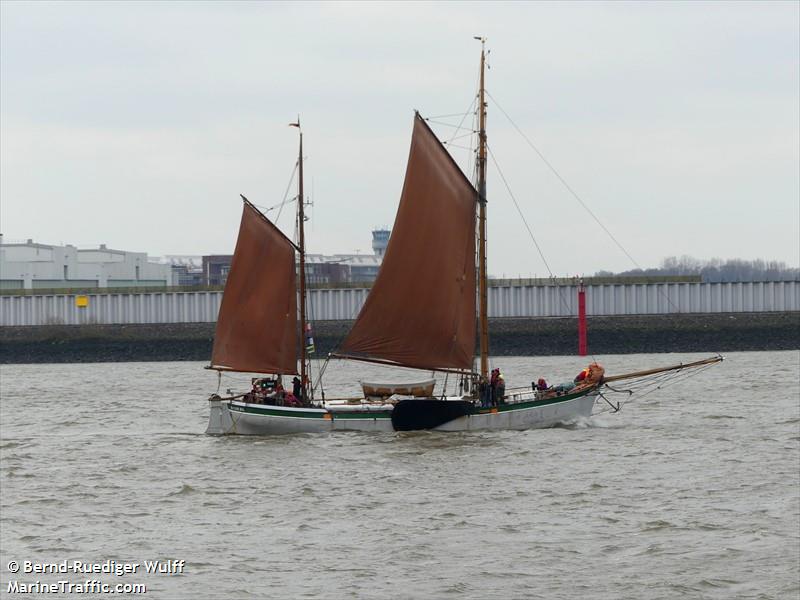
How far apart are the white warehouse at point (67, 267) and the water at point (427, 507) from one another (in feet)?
252

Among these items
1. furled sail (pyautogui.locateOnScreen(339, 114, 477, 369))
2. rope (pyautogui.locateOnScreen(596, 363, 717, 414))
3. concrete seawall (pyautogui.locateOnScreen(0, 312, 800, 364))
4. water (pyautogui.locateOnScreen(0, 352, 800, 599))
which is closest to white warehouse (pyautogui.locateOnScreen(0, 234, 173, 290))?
concrete seawall (pyautogui.locateOnScreen(0, 312, 800, 364))

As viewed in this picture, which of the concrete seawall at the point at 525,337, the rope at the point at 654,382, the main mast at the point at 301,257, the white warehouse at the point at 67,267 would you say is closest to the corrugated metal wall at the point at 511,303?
the concrete seawall at the point at 525,337

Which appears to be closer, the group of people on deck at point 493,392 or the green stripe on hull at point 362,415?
the green stripe on hull at point 362,415

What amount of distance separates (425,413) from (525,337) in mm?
52135

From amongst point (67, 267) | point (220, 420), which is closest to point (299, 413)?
point (220, 420)

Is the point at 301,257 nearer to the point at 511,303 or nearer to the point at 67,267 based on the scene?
the point at 511,303

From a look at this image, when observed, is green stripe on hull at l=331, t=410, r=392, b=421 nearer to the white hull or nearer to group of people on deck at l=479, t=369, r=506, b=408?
the white hull

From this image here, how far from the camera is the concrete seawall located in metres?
94.1

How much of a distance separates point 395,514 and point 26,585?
8.70 metres

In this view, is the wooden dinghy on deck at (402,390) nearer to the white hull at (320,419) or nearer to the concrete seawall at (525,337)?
the white hull at (320,419)

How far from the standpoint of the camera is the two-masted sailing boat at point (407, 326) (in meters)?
45.3

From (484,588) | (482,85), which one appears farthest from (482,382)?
(484,588)

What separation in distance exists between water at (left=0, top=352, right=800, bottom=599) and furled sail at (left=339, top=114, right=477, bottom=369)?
9.76ft

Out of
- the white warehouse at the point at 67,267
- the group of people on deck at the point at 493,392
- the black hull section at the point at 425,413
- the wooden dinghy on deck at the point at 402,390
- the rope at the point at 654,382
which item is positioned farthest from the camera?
the white warehouse at the point at 67,267
